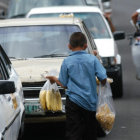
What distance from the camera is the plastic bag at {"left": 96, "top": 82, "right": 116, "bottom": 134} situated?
8430mm

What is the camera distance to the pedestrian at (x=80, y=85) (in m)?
8.30

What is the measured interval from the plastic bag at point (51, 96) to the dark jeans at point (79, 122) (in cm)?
87

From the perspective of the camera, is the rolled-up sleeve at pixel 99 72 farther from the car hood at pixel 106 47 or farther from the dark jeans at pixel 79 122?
the car hood at pixel 106 47

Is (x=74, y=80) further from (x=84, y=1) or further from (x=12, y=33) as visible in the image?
(x=84, y=1)

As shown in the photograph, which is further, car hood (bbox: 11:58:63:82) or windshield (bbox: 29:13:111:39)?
windshield (bbox: 29:13:111:39)

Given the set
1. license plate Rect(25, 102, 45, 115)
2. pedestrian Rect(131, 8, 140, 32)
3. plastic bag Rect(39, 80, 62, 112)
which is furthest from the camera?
pedestrian Rect(131, 8, 140, 32)

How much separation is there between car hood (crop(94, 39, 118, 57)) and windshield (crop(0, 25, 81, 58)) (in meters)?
2.77

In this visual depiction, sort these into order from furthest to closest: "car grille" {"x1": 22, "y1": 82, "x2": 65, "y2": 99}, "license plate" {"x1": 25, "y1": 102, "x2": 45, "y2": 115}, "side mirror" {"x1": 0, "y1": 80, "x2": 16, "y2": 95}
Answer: "car grille" {"x1": 22, "y1": 82, "x2": 65, "y2": 99} < "license plate" {"x1": 25, "y1": 102, "x2": 45, "y2": 115} < "side mirror" {"x1": 0, "y1": 80, "x2": 16, "y2": 95}

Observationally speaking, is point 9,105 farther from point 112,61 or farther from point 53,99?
point 112,61

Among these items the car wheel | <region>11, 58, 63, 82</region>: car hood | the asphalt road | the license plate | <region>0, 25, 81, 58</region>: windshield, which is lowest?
the asphalt road

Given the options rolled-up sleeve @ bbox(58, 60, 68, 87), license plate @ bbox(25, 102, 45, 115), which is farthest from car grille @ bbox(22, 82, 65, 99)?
rolled-up sleeve @ bbox(58, 60, 68, 87)

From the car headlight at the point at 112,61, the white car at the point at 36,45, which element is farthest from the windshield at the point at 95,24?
the white car at the point at 36,45

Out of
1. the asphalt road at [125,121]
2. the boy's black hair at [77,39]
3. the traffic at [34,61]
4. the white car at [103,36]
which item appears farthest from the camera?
the white car at [103,36]

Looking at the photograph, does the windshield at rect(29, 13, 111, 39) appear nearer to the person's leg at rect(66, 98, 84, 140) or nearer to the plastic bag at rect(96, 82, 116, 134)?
the plastic bag at rect(96, 82, 116, 134)
